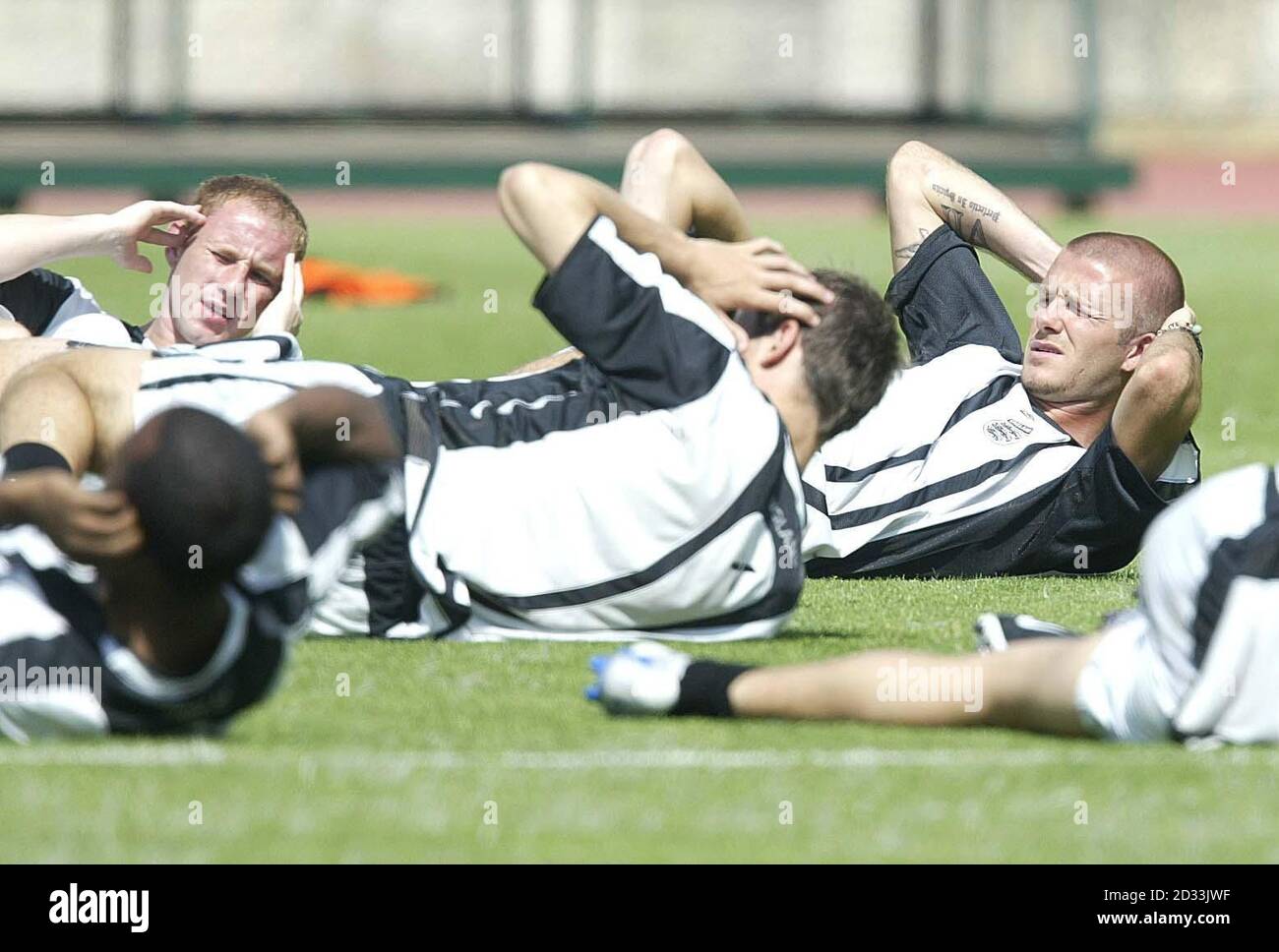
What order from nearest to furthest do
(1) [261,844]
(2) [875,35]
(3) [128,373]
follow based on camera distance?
(1) [261,844] < (3) [128,373] < (2) [875,35]

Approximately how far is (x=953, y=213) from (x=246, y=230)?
8.47 feet

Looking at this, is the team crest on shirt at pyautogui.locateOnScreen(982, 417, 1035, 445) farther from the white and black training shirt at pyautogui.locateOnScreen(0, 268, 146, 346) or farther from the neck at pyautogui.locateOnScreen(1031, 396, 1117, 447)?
the white and black training shirt at pyautogui.locateOnScreen(0, 268, 146, 346)

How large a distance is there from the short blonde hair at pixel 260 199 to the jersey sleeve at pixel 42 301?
1.65 feet

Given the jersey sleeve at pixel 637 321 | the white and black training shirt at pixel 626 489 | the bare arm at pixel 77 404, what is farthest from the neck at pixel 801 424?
the bare arm at pixel 77 404

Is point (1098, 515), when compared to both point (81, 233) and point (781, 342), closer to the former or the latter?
point (781, 342)

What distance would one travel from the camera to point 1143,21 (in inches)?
1385

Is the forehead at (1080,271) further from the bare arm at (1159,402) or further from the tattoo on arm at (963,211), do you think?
the tattoo on arm at (963,211)

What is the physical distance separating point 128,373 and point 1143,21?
32.9m

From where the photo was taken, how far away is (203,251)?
5.78m

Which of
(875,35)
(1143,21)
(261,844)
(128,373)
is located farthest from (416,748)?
(1143,21)

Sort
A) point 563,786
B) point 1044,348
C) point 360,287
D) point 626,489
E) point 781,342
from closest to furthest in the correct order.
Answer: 1. point 563,786
2. point 626,489
3. point 781,342
4. point 1044,348
5. point 360,287

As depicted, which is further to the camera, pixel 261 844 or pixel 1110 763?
pixel 1110 763

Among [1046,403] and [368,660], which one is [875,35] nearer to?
[1046,403]

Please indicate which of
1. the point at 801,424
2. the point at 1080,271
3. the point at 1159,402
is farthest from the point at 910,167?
the point at 801,424
